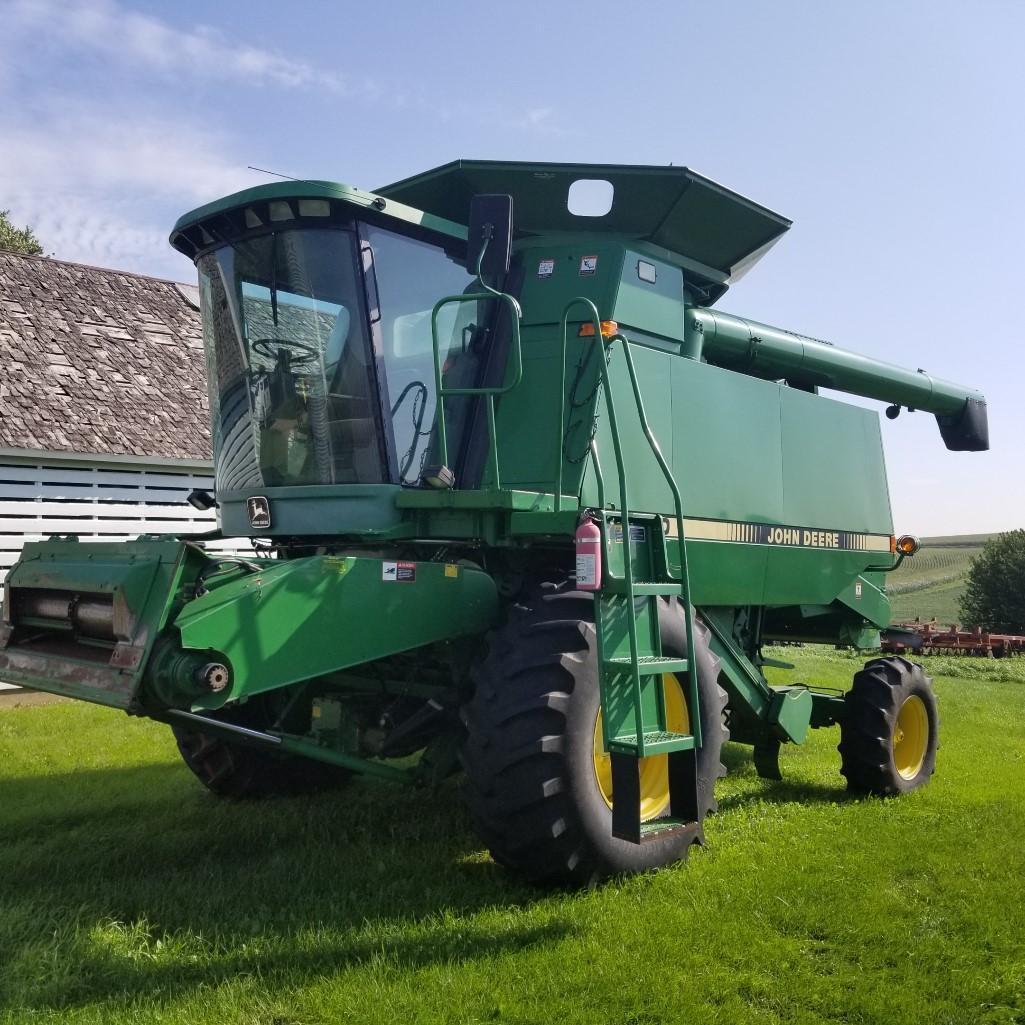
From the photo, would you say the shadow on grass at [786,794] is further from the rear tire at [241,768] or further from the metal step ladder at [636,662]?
the rear tire at [241,768]

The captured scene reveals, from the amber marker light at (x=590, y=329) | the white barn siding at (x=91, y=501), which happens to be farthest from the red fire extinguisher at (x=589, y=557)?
the white barn siding at (x=91, y=501)

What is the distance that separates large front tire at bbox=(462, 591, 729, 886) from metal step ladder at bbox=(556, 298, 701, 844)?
10cm

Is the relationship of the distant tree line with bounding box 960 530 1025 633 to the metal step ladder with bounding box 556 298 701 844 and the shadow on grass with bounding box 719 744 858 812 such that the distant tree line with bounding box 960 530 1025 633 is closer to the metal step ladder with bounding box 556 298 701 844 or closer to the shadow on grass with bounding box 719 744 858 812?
the shadow on grass with bounding box 719 744 858 812

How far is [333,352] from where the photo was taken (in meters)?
4.91

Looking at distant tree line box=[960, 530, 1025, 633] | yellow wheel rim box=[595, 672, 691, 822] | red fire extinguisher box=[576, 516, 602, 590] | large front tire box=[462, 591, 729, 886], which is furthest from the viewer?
distant tree line box=[960, 530, 1025, 633]

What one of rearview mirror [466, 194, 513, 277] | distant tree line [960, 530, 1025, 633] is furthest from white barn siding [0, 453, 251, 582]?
distant tree line [960, 530, 1025, 633]

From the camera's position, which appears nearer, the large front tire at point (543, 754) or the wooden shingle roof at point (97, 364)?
the large front tire at point (543, 754)

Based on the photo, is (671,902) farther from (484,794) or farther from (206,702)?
(206,702)

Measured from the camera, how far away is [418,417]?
503 cm

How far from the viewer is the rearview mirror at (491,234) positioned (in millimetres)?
4645

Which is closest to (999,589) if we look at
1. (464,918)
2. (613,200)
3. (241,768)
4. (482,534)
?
(613,200)

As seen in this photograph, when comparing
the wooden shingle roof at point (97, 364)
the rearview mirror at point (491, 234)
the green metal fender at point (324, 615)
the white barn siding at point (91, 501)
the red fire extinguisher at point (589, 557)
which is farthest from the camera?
the wooden shingle roof at point (97, 364)

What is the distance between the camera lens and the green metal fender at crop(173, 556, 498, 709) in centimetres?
395

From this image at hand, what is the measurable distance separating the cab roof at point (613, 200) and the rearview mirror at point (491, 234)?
676mm
